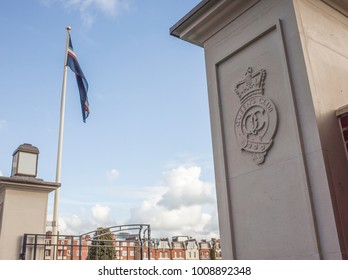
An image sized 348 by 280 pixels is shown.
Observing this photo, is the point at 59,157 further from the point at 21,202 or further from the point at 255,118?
the point at 255,118

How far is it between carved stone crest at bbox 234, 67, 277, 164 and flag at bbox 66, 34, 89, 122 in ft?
29.6

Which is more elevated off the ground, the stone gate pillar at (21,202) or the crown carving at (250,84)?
the crown carving at (250,84)

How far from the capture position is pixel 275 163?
3721mm

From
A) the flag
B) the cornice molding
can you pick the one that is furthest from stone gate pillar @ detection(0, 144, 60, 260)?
the flag

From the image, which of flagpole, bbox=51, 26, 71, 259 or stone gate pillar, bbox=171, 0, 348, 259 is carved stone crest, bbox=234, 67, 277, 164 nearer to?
stone gate pillar, bbox=171, 0, 348, 259

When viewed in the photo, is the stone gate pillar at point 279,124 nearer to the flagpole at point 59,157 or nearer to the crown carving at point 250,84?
the crown carving at point 250,84

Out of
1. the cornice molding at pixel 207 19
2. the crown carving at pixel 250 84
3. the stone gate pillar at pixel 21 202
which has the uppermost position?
the cornice molding at pixel 207 19

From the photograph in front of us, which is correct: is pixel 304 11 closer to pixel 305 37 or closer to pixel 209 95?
pixel 305 37

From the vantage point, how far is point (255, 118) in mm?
3996

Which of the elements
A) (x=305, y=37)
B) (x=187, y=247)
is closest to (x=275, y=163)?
(x=305, y=37)

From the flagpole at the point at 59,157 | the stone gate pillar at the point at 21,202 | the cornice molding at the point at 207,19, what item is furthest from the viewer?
the flagpole at the point at 59,157

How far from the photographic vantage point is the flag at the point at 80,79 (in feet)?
40.9

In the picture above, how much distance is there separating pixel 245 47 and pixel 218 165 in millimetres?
1507

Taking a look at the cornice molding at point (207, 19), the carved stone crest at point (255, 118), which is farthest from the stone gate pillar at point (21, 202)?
the carved stone crest at point (255, 118)
